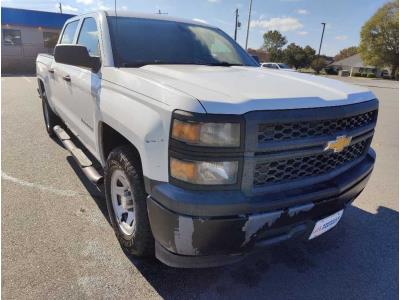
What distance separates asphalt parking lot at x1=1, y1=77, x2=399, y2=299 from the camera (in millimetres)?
2393

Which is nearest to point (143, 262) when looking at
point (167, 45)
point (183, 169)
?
point (183, 169)

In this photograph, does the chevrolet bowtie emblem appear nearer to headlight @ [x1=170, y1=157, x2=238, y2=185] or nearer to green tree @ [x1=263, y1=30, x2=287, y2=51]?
headlight @ [x1=170, y1=157, x2=238, y2=185]

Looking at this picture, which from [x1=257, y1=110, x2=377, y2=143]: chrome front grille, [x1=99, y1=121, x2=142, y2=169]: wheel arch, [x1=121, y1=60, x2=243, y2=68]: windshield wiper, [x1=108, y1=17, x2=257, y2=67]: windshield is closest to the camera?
[x1=257, y1=110, x2=377, y2=143]: chrome front grille

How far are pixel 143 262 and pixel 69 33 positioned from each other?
11.3 ft

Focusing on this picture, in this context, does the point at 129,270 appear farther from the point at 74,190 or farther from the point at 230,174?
the point at 74,190

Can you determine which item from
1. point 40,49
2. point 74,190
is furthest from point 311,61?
point 74,190

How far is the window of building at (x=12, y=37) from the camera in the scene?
2481 centimetres

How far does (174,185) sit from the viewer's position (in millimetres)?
1919

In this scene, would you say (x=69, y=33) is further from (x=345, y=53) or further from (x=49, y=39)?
(x=345, y=53)

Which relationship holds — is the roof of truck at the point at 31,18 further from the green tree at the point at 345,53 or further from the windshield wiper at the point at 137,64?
the green tree at the point at 345,53

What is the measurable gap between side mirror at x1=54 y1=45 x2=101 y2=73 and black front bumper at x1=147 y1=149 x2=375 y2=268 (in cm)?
139

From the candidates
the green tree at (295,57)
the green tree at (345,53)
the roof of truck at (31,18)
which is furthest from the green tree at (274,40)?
the roof of truck at (31,18)

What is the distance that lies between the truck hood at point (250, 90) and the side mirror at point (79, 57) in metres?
0.45

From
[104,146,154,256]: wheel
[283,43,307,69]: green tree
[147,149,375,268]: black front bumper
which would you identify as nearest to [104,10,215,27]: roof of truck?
[104,146,154,256]: wheel
